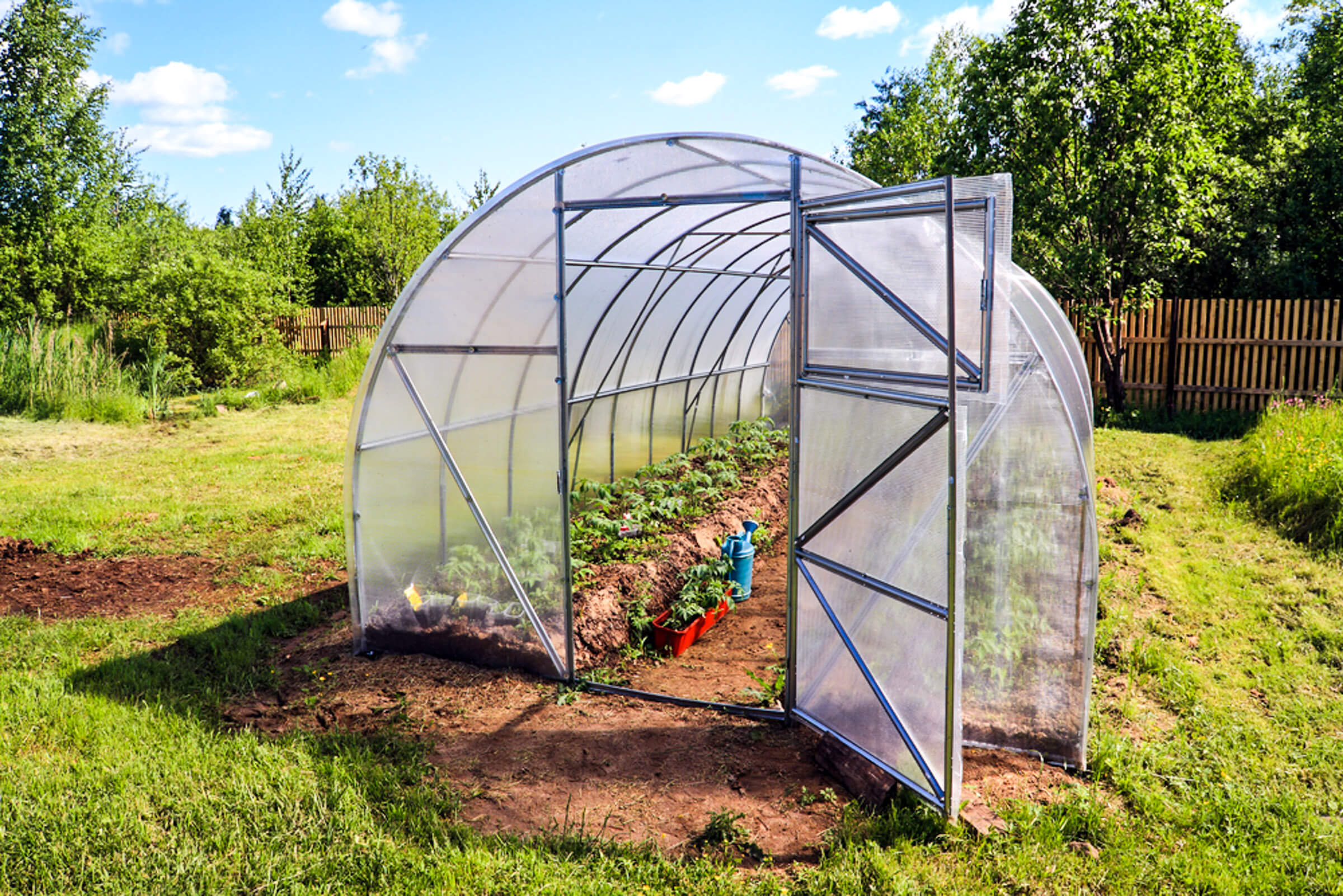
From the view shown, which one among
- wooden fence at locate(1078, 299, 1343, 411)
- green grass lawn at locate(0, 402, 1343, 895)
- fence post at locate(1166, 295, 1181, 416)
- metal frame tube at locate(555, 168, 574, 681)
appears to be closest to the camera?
green grass lawn at locate(0, 402, 1343, 895)

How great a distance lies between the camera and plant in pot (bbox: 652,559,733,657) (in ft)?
20.3

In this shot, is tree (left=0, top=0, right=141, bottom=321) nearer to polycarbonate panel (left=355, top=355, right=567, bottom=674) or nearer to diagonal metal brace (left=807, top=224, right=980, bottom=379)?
polycarbonate panel (left=355, top=355, right=567, bottom=674)

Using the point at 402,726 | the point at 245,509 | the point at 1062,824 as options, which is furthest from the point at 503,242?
the point at 245,509

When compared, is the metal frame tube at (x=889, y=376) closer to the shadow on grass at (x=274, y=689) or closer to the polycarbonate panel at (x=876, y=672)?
the polycarbonate panel at (x=876, y=672)

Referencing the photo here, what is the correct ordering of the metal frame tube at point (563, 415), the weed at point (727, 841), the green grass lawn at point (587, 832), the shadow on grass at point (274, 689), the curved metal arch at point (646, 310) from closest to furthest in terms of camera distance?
1. the green grass lawn at point (587, 832)
2. the weed at point (727, 841)
3. the shadow on grass at point (274, 689)
4. the metal frame tube at point (563, 415)
5. the curved metal arch at point (646, 310)

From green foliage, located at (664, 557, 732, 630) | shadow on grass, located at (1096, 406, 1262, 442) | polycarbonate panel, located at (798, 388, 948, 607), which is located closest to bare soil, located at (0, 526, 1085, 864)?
green foliage, located at (664, 557, 732, 630)

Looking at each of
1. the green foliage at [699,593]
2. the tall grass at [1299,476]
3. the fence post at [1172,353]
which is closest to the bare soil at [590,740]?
the green foliage at [699,593]

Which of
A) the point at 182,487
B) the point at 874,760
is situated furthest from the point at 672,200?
the point at 182,487

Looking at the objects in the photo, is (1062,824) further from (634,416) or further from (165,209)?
(165,209)

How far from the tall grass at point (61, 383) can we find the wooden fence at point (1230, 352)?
17473 millimetres

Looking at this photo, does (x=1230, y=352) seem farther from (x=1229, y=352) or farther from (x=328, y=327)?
(x=328, y=327)

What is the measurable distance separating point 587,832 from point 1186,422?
42.5 feet

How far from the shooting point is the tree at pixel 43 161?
→ 18.1 meters

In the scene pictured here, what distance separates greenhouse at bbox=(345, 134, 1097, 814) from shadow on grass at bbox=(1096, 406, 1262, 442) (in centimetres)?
950
